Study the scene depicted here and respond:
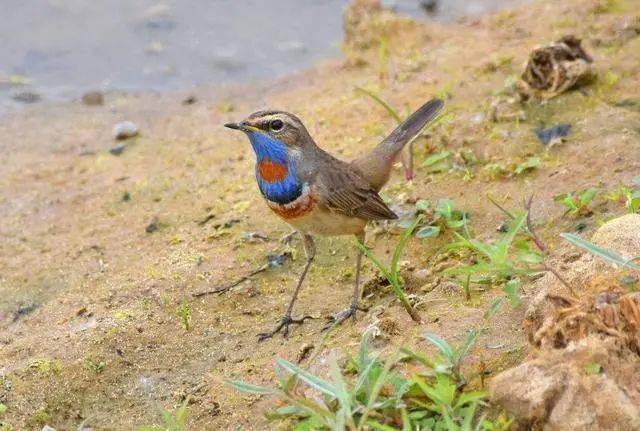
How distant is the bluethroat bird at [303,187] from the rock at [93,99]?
4561mm

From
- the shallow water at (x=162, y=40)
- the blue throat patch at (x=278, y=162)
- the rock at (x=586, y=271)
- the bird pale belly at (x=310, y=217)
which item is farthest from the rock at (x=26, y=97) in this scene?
the rock at (x=586, y=271)

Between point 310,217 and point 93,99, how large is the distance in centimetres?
495

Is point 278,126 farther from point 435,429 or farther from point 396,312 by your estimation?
point 435,429

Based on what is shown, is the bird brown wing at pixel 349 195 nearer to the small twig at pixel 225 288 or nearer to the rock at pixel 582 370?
the small twig at pixel 225 288

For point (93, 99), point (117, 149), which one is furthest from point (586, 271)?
point (93, 99)

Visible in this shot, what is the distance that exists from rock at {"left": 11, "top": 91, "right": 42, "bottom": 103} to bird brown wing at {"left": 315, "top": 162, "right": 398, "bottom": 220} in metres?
5.10

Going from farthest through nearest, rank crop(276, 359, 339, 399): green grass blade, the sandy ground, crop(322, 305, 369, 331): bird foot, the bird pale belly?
the bird pale belly < crop(322, 305, 369, 331): bird foot < the sandy ground < crop(276, 359, 339, 399): green grass blade

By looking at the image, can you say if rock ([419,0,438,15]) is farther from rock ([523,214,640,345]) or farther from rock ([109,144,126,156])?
rock ([523,214,640,345])

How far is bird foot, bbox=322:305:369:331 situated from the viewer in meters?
5.19

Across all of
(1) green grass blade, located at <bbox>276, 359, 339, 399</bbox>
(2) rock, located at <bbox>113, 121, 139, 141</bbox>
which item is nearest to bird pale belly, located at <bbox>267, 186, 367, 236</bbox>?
(1) green grass blade, located at <bbox>276, 359, 339, 399</bbox>

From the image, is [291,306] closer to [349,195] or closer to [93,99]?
[349,195]

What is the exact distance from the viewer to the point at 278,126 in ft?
18.5

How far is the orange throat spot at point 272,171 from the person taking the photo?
5613 mm

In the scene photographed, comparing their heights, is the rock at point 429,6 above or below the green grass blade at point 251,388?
below
